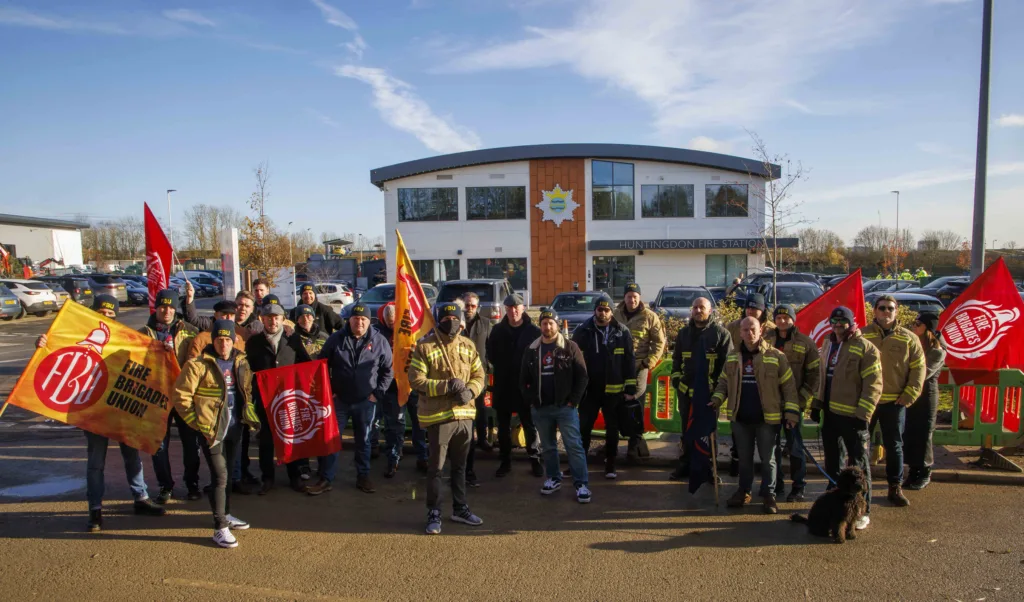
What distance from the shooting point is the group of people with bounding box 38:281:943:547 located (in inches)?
209

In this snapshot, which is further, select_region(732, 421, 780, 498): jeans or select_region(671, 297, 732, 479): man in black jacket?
select_region(671, 297, 732, 479): man in black jacket

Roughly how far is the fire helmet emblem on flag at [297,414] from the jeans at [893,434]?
16.9ft

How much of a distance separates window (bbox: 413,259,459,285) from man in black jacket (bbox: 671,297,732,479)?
90.9ft

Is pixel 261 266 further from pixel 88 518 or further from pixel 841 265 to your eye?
pixel 841 265

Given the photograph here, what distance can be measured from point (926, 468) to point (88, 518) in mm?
7748

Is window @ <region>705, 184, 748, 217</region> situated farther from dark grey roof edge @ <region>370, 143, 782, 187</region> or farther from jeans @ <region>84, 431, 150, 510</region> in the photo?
jeans @ <region>84, 431, 150, 510</region>

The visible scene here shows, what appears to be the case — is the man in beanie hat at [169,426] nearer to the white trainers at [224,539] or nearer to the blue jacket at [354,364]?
the white trainers at [224,539]

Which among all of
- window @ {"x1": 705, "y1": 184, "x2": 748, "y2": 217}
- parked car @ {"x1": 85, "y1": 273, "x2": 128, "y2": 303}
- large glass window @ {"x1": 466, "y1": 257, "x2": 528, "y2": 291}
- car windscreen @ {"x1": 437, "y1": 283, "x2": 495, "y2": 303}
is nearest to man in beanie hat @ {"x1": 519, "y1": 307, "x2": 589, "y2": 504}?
car windscreen @ {"x1": 437, "y1": 283, "x2": 495, "y2": 303}

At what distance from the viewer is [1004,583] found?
4.30 metres

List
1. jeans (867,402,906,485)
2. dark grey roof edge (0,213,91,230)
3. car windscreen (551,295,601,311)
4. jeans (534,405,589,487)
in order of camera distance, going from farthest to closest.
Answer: dark grey roof edge (0,213,91,230)
car windscreen (551,295,601,311)
jeans (534,405,589,487)
jeans (867,402,906,485)

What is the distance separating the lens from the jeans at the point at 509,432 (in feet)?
22.4

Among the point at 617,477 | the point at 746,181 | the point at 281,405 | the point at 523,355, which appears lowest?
the point at 617,477

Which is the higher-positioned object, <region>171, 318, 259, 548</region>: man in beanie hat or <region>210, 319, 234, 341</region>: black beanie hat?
<region>210, 319, 234, 341</region>: black beanie hat

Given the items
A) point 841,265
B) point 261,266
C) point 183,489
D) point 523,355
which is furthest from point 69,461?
point 841,265
